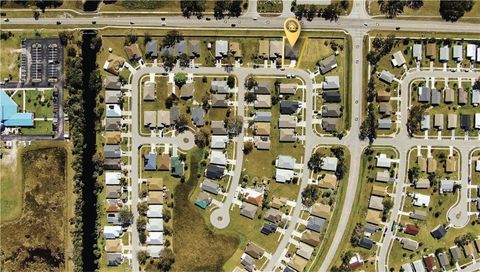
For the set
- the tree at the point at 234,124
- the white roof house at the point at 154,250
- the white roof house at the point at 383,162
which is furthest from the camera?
the white roof house at the point at 154,250

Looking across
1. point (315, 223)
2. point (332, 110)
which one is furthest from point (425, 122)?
point (315, 223)

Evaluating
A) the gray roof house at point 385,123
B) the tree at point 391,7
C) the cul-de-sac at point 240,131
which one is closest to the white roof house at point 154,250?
the cul-de-sac at point 240,131

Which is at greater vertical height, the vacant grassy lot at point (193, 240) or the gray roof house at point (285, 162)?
the gray roof house at point (285, 162)

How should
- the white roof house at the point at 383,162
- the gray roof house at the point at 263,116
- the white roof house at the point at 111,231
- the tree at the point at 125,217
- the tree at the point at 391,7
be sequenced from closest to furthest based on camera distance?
the tree at the point at 391,7
the gray roof house at the point at 263,116
the white roof house at the point at 383,162
the tree at the point at 125,217
the white roof house at the point at 111,231

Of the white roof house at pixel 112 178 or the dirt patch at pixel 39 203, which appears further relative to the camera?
the white roof house at pixel 112 178

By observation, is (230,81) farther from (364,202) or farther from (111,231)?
(111,231)

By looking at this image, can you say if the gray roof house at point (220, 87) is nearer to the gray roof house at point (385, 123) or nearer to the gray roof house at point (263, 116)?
the gray roof house at point (263, 116)

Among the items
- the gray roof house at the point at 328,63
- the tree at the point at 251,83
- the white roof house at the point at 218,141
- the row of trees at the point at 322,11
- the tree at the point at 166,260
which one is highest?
the row of trees at the point at 322,11

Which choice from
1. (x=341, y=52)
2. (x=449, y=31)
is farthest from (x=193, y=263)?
(x=449, y=31)

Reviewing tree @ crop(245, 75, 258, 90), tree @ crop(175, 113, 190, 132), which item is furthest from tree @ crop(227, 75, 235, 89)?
tree @ crop(175, 113, 190, 132)
